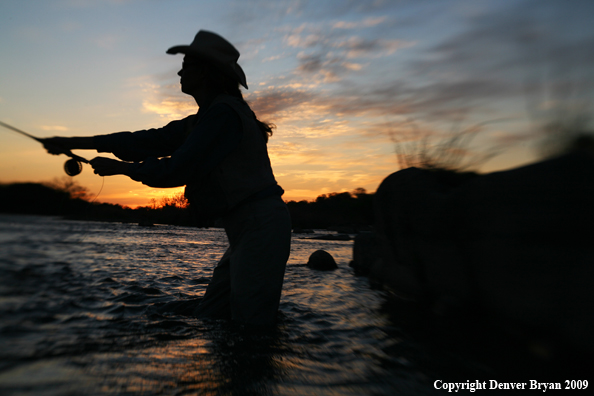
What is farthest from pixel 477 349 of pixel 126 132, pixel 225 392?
pixel 126 132

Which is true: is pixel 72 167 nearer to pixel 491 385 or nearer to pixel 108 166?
pixel 108 166

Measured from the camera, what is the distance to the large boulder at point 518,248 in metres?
2.19

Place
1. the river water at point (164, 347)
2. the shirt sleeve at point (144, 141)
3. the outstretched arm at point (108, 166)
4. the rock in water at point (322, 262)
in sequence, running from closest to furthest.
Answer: the river water at point (164, 347) < the outstretched arm at point (108, 166) < the shirt sleeve at point (144, 141) < the rock in water at point (322, 262)

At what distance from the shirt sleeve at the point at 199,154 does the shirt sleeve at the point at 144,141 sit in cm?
66

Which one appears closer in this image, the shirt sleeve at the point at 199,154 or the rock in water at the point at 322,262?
the shirt sleeve at the point at 199,154

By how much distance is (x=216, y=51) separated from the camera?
2482mm

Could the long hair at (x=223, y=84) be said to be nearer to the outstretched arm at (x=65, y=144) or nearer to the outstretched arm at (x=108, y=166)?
the outstretched arm at (x=108, y=166)

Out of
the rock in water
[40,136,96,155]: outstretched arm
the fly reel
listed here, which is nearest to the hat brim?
[40,136,96,155]: outstretched arm

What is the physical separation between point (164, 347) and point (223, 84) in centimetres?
193

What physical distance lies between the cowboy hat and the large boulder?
2341 millimetres

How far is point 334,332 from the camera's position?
2.84 meters

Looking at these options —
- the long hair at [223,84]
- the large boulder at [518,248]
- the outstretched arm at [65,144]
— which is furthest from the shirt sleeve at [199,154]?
the large boulder at [518,248]

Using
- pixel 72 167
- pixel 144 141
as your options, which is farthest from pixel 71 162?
pixel 144 141

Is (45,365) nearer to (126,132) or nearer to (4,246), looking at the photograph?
(4,246)
